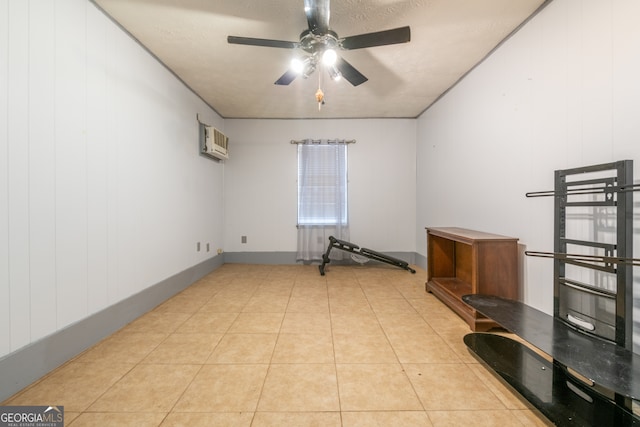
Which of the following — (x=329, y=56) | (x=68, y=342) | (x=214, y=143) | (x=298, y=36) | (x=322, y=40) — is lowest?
(x=68, y=342)

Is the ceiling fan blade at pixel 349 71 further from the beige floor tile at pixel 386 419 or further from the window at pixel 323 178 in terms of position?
the beige floor tile at pixel 386 419

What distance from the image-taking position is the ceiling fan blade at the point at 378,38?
5.57ft

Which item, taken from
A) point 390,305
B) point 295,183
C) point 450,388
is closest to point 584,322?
point 450,388

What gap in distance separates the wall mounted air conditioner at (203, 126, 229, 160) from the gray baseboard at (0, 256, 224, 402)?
1.86m

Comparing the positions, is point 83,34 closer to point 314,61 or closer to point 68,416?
point 314,61

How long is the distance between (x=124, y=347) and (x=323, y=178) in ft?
10.6

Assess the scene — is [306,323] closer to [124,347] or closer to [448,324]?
[448,324]

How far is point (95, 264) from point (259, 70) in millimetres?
2382

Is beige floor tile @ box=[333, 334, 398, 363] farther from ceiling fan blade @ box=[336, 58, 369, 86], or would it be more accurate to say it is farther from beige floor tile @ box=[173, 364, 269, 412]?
ceiling fan blade @ box=[336, 58, 369, 86]

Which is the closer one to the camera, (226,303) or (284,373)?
(284,373)

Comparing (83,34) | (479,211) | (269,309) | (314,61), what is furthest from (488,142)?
(83,34)

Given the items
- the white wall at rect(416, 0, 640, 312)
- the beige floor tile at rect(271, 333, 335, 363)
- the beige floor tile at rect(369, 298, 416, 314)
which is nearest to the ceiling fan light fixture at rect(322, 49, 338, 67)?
the white wall at rect(416, 0, 640, 312)

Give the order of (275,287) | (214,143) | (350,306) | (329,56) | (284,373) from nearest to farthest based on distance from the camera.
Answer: (284,373)
(329,56)
(350,306)
(275,287)
(214,143)

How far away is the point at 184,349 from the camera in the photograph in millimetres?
1716
